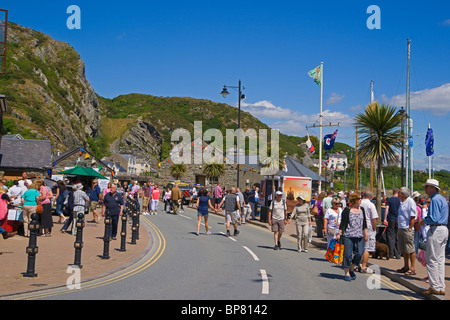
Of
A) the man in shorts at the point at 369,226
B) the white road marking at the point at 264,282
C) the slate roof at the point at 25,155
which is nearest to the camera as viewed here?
the white road marking at the point at 264,282

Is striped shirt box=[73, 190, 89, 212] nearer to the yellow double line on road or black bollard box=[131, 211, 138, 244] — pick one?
black bollard box=[131, 211, 138, 244]

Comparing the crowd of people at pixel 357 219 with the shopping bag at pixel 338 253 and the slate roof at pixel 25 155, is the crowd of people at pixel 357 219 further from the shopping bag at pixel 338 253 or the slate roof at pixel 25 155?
the slate roof at pixel 25 155

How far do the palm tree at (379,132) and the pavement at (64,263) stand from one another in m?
4.07

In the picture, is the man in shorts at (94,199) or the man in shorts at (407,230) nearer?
the man in shorts at (407,230)

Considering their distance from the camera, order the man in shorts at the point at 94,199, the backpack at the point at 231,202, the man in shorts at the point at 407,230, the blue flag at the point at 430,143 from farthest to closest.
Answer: the blue flag at the point at 430,143, the man in shorts at the point at 94,199, the backpack at the point at 231,202, the man in shorts at the point at 407,230

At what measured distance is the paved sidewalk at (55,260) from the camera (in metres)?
8.10

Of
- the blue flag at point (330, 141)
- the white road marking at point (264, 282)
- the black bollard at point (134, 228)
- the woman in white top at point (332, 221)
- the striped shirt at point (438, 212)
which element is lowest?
the white road marking at point (264, 282)

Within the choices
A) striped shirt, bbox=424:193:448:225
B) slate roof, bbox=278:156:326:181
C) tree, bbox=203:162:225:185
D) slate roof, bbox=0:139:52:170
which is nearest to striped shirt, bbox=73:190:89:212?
striped shirt, bbox=424:193:448:225

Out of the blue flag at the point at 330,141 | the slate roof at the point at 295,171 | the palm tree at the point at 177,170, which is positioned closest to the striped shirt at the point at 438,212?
the blue flag at the point at 330,141

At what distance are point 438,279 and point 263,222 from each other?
669 inches

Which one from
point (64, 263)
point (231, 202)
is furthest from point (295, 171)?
point (64, 263)

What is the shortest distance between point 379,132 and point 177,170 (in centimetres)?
4169

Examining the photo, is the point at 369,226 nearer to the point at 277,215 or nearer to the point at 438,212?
the point at 438,212

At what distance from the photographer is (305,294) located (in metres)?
7.84
